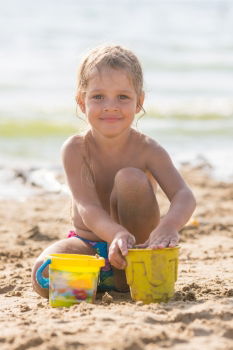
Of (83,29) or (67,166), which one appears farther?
(83,29)

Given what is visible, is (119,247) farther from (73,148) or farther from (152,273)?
(73,148)

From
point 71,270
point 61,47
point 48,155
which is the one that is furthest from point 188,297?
point 61,47

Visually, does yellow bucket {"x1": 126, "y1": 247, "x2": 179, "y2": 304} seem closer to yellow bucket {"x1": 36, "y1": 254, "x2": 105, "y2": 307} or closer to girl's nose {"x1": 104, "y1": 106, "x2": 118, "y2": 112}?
yellow bucket {"x1": 36, "y1": 254, "x2": 105, "y2": 307}

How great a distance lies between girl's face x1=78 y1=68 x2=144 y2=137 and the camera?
3.52m

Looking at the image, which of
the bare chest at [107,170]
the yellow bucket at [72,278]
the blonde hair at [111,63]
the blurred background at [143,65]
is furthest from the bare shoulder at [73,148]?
the blurred background at [143,65]

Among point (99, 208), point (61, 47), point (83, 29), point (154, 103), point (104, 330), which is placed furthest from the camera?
point (83, 29)

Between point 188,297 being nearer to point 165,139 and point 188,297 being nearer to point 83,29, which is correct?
point 165,139

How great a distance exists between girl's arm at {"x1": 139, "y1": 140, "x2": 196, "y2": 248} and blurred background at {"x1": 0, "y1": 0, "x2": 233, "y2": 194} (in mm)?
3977

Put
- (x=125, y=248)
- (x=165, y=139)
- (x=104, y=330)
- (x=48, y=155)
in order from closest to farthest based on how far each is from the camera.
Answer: (x=104, y=330), (x=125, y=248), (x=48, y=155), (x=165, y=139)

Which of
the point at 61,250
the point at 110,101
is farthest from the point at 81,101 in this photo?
the point at 61,250

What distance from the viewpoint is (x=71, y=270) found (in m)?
3.21

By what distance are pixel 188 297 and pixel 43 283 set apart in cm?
73

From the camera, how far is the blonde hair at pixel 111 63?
11.6ft

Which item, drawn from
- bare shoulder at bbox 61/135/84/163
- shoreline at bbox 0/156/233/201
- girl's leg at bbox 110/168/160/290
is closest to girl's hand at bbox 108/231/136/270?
girl's leg at bbox 110/168/160/290
